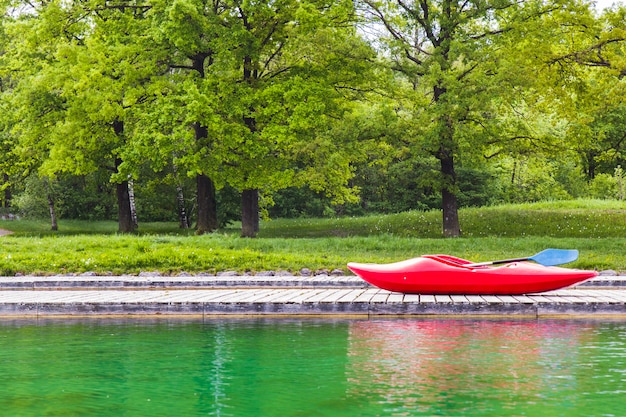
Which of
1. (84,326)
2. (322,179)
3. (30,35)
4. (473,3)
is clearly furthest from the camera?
(322,179)

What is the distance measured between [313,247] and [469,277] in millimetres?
12649

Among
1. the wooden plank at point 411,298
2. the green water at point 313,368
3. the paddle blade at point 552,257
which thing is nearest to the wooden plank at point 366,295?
the wooden plank at point 411,298

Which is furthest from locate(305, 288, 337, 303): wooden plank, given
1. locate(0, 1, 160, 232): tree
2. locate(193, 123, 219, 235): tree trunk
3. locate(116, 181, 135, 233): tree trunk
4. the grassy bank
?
locate(116, 181, 135, 233): tree trunk

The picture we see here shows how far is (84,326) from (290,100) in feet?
69.9

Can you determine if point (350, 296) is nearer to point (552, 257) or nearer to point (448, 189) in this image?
point (552, 257)

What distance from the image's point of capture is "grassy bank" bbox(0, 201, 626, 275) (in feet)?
70.0

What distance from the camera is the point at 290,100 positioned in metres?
33.3

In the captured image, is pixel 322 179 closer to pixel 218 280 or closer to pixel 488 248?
pixel 488 248

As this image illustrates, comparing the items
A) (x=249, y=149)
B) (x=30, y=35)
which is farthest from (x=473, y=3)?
(x=30, y=35)

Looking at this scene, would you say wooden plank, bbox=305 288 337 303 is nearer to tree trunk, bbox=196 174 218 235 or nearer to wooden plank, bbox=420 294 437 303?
wooden plank, bbox=420 294 437 303

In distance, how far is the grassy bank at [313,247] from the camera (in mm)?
21328

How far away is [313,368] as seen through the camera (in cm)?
973

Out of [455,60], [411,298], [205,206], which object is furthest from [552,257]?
[205,206]

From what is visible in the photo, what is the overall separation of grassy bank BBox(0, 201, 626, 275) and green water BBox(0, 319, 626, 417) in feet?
26.5
